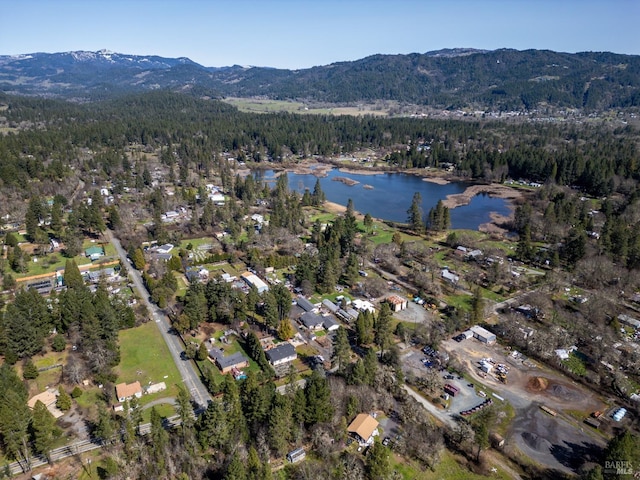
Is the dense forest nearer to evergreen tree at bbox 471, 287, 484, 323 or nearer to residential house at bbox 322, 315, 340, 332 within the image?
evergreen tree at bbox 471, 287, 484, 323

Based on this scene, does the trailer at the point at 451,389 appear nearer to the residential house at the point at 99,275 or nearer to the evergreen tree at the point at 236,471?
the evergreen tree at the point at 236,471

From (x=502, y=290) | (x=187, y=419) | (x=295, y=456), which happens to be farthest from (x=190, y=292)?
(x=502, y=290)

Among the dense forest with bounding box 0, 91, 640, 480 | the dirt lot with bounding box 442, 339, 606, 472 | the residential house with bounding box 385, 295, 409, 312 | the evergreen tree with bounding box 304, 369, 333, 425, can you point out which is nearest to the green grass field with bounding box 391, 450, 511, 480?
the dense forest with bounding box 0, 91, 640, 480

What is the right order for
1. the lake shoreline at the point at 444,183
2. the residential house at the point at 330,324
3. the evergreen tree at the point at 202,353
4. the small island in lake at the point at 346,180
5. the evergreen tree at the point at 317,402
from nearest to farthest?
the evergreen tree at the point at 317,402
the evergreen tree at the point at 202,353
the residential house at the point at 330,324
the lake shoreline at the point at 444,183
the small island in lake at the point at 346,180

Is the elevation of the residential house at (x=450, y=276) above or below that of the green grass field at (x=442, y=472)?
above

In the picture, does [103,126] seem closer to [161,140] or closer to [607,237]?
[161,140]

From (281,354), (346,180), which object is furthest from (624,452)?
(346,180)

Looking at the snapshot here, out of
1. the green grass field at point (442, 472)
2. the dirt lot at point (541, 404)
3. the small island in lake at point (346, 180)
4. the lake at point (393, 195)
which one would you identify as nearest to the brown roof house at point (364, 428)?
the green grass field at point (442, 472)
